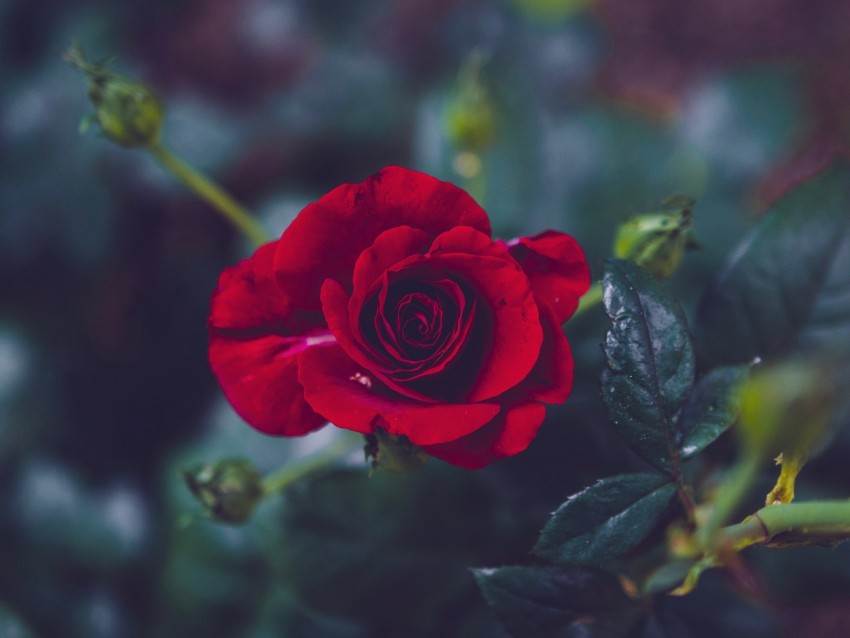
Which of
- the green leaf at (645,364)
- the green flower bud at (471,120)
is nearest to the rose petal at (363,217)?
the green leaf at (645,364)

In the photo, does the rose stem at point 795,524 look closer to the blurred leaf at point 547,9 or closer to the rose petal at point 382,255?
the rose petal at point 382,255

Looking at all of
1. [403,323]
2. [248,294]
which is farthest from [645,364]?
[248,294]

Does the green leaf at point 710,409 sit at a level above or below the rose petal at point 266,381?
below

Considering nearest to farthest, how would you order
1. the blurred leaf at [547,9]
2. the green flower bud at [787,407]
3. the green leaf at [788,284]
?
the green flower bud at [787,407], the green leaf at [788,284], the blurred leaf at [547,9]

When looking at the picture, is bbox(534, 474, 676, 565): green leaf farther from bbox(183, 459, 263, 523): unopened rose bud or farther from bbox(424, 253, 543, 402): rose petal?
bbox(183, 459, 263, 523): unopened rose bud

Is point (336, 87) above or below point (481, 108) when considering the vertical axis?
above

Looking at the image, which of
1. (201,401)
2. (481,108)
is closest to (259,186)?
(201,401)

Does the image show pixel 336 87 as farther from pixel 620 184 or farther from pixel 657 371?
pixel 657 371
